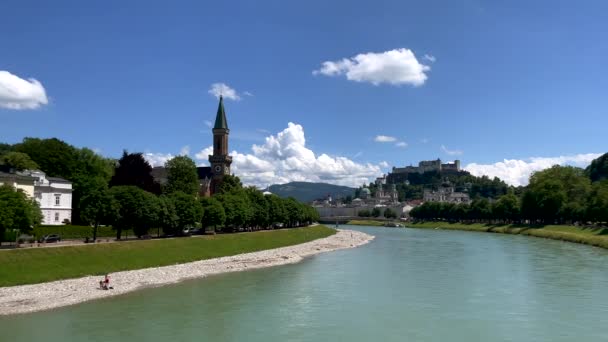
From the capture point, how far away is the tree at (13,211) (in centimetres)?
4462

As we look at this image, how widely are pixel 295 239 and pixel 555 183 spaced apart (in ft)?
219

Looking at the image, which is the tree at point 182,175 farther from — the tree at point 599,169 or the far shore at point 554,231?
the tree at point 599,169

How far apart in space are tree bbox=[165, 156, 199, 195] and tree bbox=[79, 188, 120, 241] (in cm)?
4241

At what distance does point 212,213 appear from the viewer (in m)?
73.5

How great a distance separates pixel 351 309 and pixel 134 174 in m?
59.0

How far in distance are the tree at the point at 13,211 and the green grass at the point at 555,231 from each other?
243ft

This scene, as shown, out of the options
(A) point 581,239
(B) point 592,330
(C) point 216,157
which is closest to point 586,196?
(A) point 581,239

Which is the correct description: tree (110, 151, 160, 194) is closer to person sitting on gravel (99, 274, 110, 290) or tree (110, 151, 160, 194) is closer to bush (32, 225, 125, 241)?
bush (32, 225, 125, 241)

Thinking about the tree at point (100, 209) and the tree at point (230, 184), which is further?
the tree at point (230, 184)

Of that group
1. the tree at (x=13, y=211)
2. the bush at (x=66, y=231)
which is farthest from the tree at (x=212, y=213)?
the tree at (x=13, y=211)

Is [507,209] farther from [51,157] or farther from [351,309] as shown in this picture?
[351,309]

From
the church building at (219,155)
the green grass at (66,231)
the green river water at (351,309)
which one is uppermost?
the church building at (219,155)

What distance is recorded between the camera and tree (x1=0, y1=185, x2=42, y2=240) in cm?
4462

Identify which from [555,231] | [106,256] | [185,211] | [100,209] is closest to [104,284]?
[106,256]
